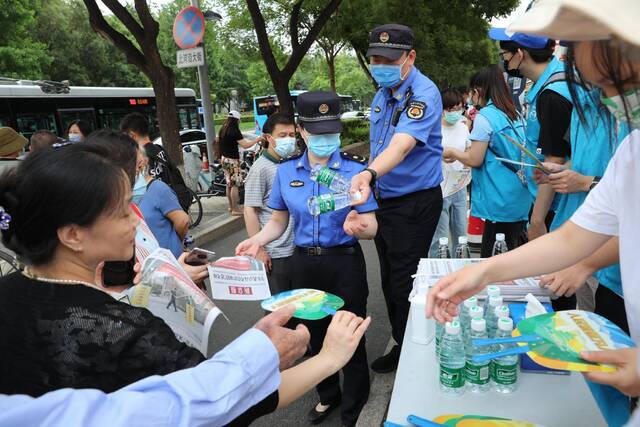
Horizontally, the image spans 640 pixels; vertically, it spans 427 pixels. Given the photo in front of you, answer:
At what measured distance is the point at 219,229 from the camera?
23.5ft

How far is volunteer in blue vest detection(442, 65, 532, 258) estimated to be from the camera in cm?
332

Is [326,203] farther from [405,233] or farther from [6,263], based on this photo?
[6,263]

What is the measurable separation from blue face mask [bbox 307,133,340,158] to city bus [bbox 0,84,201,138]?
8539 millimetres

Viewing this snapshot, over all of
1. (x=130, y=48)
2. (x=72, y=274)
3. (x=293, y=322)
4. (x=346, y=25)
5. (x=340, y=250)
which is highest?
(x=346, y=25)

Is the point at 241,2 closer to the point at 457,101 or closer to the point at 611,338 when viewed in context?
the point at 457,101

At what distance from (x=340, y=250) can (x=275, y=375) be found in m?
1.48

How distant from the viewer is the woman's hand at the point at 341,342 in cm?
135

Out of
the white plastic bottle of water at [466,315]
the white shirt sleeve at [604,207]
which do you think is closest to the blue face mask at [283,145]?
the white plastic bottle of water at [466,315]

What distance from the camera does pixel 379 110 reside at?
3066 millimetres

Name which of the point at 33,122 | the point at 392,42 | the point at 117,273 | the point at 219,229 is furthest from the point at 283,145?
the point at 33,122

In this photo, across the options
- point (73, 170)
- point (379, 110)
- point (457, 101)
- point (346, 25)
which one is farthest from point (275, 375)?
point (346, 25)

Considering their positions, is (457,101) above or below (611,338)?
above

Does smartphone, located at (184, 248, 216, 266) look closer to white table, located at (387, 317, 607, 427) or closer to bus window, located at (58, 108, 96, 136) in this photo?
white table, located at (387, 317, 607, 427)

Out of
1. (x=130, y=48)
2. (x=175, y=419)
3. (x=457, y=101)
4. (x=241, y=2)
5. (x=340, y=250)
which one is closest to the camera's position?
(x=175, y=419)
